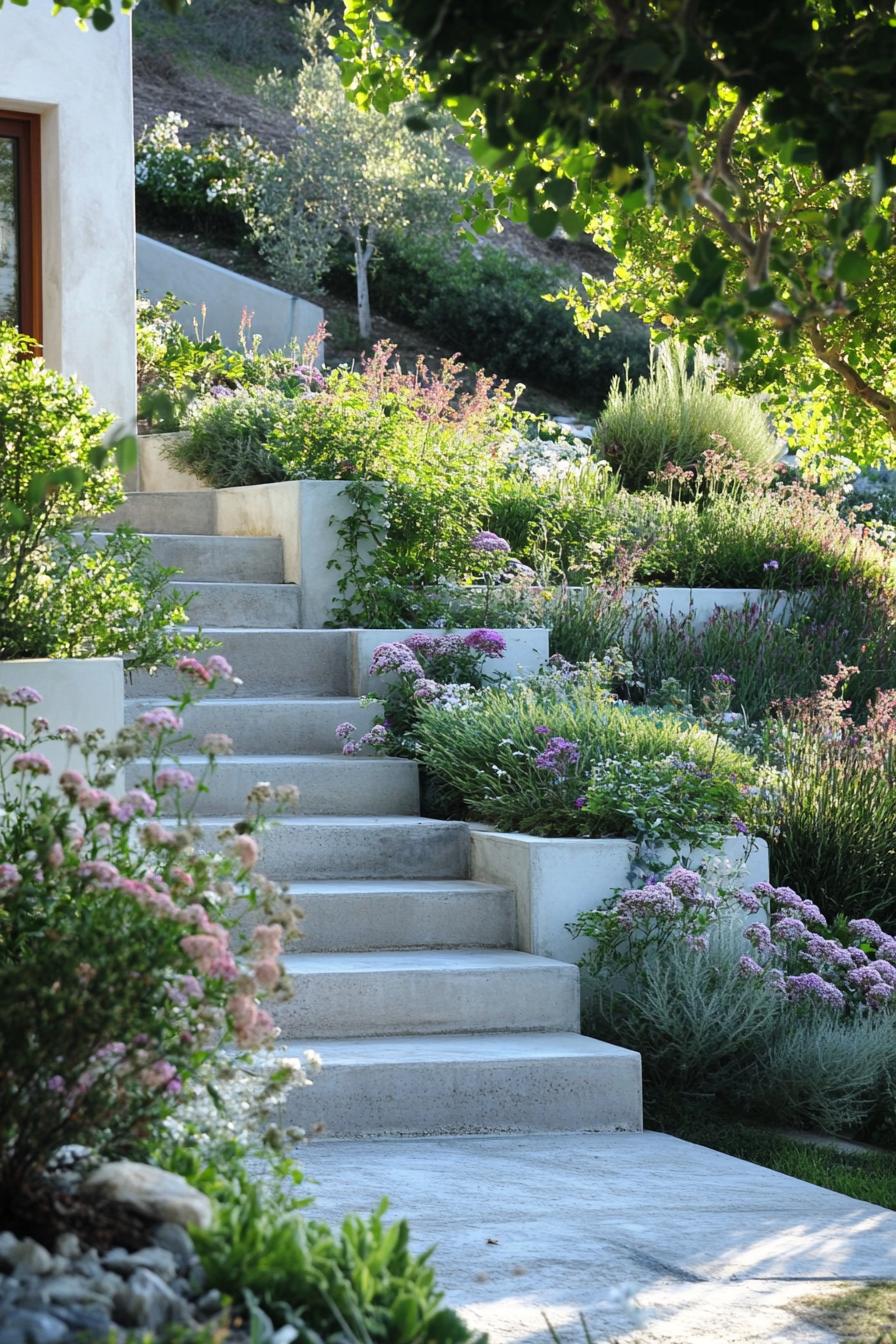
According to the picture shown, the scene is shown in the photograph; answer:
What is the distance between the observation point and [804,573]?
28.7 feet

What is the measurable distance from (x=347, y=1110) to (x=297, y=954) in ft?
2.71

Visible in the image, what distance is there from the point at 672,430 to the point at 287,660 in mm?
4629

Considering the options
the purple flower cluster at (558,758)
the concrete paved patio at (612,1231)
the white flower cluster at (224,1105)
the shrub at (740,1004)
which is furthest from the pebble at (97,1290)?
the purple flower cluster at (558,758)

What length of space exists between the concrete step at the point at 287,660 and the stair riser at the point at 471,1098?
258 centimetres

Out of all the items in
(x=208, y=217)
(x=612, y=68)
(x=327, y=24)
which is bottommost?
(x=612, y=68)

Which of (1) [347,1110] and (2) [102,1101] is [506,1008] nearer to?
(1) [347,1110]

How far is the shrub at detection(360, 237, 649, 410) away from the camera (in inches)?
747

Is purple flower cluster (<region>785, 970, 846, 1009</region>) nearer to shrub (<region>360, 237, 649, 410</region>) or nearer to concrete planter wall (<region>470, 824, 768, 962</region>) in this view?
concrete planter wall (<region>470, 824, 768, 962</region>)

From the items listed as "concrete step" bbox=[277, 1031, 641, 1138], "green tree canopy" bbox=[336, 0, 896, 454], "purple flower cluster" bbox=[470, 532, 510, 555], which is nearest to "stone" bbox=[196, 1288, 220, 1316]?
"green tree canopy" bbox=[336, 0, 896, 454]

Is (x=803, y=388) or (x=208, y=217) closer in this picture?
(x=803, y=388)

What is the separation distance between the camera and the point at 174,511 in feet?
27.4

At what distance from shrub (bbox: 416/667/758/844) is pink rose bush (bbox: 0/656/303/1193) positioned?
2.53 m

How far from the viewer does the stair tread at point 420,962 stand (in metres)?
4.83

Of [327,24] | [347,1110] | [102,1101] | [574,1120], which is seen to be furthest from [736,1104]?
[327,24]
